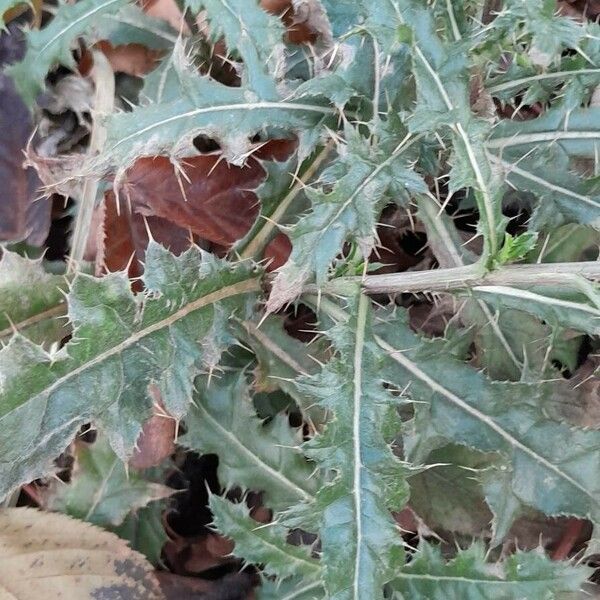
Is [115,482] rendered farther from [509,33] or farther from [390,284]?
[509,33]

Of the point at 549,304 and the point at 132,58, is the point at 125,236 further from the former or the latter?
the point at 549,304

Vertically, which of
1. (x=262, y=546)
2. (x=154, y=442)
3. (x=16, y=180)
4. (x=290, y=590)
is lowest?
(x=290, y=590)

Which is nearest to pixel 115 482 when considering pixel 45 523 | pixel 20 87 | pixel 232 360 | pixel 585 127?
pixel 45 523

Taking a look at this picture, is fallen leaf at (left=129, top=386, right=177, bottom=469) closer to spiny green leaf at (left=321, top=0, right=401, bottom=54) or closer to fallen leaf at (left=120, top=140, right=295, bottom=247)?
fallen leaf at (left=120, top=140, right=295, bottom=247)

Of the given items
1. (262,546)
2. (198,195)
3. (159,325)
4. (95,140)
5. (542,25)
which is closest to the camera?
(542,25)

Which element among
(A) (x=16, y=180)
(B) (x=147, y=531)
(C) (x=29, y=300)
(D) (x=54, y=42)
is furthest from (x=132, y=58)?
(B) (x=147, y=531)

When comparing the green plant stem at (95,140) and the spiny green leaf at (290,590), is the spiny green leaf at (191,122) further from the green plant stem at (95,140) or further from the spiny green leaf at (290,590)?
the spiny green leaf at (290,590)

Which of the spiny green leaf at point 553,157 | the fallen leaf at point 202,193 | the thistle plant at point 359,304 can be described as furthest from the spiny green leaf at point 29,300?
the spiny green leaf at point 553,157

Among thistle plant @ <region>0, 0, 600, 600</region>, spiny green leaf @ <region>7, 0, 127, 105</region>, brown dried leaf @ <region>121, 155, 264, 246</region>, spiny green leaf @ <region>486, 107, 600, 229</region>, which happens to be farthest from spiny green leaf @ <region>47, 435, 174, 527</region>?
spiny green leaf @ <region>486, 107, 600, 229</region>
